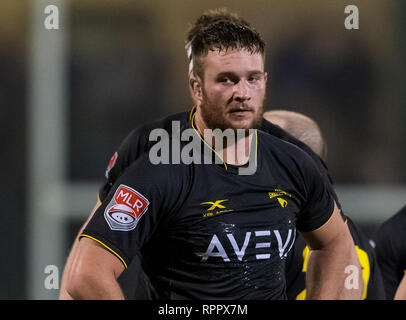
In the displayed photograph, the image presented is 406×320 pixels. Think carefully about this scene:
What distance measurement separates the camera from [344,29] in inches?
187

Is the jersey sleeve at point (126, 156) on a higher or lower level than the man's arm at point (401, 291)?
higher

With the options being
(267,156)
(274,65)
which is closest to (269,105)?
(274,65)

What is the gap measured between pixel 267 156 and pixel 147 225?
0.49 meters

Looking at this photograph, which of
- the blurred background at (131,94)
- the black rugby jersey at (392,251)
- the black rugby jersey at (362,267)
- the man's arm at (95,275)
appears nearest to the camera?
the man's arm at (95,275)

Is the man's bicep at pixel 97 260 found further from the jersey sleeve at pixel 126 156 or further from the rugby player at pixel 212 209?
the jersey sleeve at pixel 126 156

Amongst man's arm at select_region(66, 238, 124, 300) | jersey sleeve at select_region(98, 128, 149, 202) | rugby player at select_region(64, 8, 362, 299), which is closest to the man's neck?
rugby player at select_region(64, 8, 362, 299)

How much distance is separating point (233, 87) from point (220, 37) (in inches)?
6.5

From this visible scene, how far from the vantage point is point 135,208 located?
2.02 metres

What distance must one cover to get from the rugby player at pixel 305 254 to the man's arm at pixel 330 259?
20 centimetres

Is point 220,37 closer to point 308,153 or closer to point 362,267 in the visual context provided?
point 308,153

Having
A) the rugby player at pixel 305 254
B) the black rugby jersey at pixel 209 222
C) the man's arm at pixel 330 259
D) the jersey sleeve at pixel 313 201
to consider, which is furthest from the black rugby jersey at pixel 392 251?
the black rugby jersey at pixel 209 222

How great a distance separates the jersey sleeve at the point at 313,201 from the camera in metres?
2.30

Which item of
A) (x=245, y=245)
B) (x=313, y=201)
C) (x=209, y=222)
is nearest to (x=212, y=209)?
(x=209, y=222)
